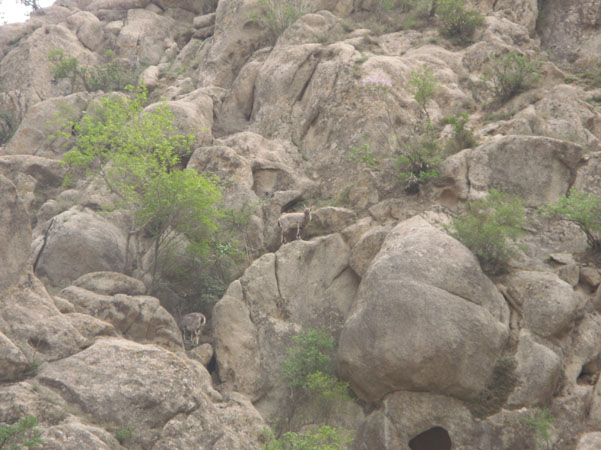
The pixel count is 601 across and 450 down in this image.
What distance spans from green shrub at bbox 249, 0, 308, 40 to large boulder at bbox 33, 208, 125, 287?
15683mm

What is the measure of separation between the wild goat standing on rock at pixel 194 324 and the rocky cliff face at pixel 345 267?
50 centimetres

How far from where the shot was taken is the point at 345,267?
16.4 m

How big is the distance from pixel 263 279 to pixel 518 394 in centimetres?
766

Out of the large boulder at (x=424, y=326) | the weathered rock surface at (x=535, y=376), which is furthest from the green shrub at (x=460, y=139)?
the weathered rock surface at (x=535, y=376)

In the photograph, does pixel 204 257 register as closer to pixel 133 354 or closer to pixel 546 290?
pixel 133 354

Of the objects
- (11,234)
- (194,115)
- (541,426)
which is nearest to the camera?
(11,234)

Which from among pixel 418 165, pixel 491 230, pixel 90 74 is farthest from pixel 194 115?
pixel 491 230

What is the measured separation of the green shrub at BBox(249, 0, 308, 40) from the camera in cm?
2916

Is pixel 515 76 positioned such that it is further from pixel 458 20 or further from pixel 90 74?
pixel 90 74

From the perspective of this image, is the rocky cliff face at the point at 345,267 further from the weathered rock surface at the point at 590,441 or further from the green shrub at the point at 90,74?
the green shrub at the point at 90,74

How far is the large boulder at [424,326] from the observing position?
12.7 m

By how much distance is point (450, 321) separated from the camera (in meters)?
12.8

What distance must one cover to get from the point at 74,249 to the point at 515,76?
58.0ft

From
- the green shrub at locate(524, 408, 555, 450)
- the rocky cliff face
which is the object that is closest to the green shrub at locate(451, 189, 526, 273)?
the rocky cliff face
